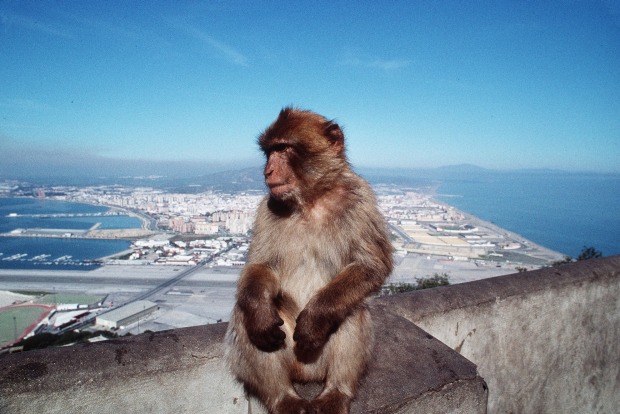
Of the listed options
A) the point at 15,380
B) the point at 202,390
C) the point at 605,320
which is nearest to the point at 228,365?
the point at 202,390

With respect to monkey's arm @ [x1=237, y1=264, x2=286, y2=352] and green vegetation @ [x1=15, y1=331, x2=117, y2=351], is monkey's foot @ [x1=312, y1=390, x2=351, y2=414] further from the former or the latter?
green vegetation @ [x1=15, y1=331, x2=117, y2=351]

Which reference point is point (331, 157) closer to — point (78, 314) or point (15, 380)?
point (15, 380)

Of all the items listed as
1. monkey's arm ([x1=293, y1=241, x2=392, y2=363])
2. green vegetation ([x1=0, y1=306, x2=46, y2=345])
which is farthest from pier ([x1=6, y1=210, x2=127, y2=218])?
monkey's arm ([x1=293, y1=241, x2=392, y2=363])

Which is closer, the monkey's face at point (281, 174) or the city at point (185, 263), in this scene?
the monkey's face at point (281, 174)

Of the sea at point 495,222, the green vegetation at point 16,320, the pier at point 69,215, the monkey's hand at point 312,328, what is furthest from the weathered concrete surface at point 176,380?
the pier at point 69,215

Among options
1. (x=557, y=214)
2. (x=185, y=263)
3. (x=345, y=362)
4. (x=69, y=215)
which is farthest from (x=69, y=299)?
(x=557, y=214)

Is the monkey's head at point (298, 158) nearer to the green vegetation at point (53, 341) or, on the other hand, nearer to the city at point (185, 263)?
the green vegetation at point (53, 341)
